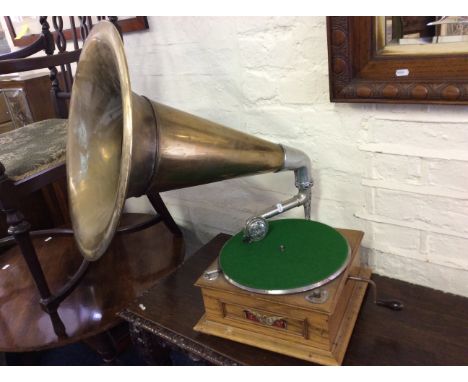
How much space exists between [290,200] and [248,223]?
0.11 meters

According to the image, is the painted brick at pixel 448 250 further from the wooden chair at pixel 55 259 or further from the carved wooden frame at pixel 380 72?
the wooden chair at pixel 55 259

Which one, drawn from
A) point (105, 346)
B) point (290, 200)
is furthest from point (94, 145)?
point (105, 346)

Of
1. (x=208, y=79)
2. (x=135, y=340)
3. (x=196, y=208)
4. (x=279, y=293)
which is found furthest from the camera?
(x=196, y=208)

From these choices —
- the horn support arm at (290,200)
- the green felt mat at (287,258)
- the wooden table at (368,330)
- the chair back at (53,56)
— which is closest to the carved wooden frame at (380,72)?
the horn support arm at (290,200)

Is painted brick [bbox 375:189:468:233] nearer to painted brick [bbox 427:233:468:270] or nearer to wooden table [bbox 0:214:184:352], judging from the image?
painted brick [bbox 427:233:468:270]

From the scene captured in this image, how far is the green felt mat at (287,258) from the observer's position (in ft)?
2.37

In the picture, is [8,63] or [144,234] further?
[144,234]

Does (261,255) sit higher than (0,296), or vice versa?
(261,255)

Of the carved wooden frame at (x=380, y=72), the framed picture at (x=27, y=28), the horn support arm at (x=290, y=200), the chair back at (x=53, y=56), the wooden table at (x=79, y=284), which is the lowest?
the wooden table at (x=79, y=284)

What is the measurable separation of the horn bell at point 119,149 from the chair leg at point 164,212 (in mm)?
391

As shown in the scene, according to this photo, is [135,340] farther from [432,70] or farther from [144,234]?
[432,70]

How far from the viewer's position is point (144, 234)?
142 cm
